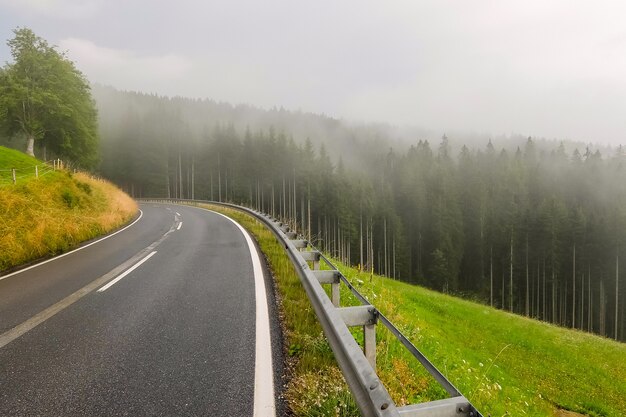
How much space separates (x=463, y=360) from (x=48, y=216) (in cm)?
1364

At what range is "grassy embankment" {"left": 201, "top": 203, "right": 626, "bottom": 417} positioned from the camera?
147 inches

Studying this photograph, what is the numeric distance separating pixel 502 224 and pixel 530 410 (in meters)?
67.7

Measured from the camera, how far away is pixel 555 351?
16.2 meters

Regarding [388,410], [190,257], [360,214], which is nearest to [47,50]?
[190,257]

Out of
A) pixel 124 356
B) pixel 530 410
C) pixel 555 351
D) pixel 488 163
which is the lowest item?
pixel 555 351

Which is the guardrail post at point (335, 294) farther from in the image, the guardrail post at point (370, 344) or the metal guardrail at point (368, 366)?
the guardrail post at point (370, 344)

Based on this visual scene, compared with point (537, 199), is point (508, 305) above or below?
below

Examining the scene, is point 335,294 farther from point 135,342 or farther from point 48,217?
point 48,217

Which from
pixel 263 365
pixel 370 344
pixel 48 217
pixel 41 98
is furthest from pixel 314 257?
pixel 41 98

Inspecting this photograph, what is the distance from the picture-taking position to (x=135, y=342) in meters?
4.53

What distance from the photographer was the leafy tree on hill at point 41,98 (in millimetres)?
32469

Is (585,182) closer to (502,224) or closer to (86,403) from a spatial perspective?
(502,224)

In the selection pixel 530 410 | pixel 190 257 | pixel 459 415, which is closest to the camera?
pixel 459 415

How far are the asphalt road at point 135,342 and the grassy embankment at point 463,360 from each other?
0.47m
